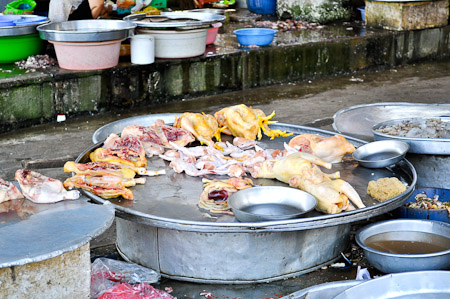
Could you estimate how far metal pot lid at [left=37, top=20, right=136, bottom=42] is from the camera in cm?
720

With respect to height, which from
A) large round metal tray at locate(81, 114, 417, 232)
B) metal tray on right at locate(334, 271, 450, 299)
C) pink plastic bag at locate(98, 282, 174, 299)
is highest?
large round metal tray at locate(81, 114, 417, 232)

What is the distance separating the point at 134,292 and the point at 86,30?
5.20 meters

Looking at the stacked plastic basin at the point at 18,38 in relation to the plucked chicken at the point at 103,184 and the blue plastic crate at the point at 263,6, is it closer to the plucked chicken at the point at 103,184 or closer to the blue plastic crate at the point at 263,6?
the plucked chicken at the point at 103,184

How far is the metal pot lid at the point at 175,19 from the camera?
7.93 meters

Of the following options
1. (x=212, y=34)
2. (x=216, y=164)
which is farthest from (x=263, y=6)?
(x=216, y=164)

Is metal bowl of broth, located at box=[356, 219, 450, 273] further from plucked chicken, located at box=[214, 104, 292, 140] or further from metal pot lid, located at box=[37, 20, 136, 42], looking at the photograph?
metal pot lid, located at box=[37, 20, 136, 42]

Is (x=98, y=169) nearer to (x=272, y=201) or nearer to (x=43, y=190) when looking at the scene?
(x=43, y=190)

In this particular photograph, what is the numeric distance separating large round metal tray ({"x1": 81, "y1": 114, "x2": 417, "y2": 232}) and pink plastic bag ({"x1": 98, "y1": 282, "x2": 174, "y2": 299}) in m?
0.37

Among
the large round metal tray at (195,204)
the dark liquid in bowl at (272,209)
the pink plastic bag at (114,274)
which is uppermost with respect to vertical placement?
the large round metal tray at (195,204)

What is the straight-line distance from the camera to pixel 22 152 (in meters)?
6.43

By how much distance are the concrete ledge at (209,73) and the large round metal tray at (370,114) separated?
3452mm

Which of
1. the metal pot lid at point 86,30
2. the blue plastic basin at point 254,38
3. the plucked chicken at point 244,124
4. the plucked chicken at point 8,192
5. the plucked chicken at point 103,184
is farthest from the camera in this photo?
the blue plastic basin at point 254,38

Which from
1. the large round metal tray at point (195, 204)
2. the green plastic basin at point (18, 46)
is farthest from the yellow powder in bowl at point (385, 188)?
the green plastic basin at point (18, 46)

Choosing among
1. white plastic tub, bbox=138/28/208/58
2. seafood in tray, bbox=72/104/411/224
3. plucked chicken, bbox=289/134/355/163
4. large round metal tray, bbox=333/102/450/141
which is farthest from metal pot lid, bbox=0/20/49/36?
plucked chicken, bbox=289/134/355/163
